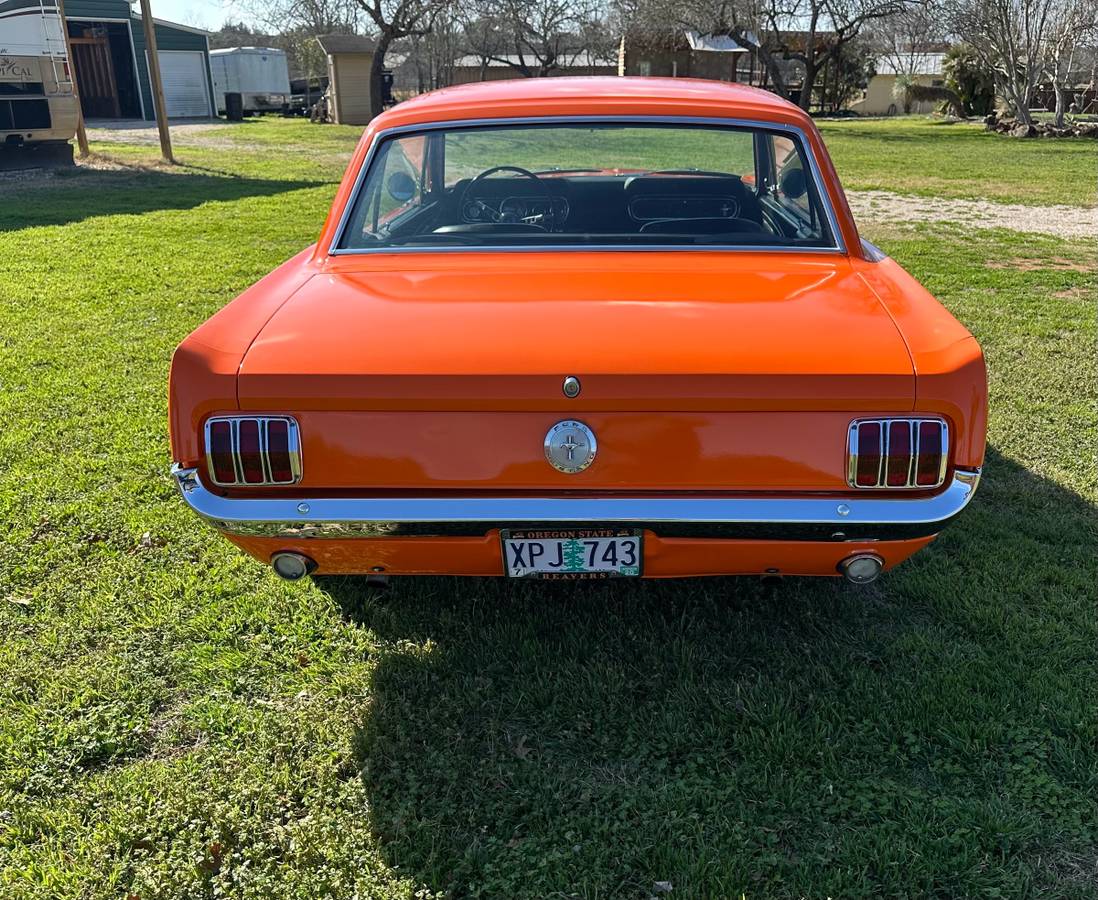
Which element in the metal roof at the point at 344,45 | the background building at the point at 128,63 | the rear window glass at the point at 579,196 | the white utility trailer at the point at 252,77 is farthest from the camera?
the white utility trailer at the point at 252,77

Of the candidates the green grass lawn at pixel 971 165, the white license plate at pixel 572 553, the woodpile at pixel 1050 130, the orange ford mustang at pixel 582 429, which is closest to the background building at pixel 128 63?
the green grass lawn at pixel 971 165

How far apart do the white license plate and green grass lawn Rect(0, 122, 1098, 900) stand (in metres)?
0.49

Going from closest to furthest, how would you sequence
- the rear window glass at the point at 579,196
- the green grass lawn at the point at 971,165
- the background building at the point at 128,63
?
the rear window glass at the point at 579,196 < the green grass lawn at the point at 971,165 < the background building at the point at 128,63

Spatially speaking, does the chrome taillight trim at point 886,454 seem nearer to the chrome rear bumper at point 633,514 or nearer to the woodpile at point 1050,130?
the chrome rear bumper at point 633,514

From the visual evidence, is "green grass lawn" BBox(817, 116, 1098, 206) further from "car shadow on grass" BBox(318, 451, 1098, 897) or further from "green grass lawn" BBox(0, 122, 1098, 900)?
"car shadow on grass" BBox(318, 451, 1098, 897)

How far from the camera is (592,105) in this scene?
131 inches

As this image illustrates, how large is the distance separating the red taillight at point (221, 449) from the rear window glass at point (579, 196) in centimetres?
113

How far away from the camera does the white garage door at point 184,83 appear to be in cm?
3300

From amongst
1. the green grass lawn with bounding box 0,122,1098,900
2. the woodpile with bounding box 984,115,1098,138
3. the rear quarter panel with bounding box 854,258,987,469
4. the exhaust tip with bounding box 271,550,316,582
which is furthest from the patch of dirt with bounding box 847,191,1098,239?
the woodpile with bounding box 984,115,1098,138

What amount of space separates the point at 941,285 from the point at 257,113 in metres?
36.0

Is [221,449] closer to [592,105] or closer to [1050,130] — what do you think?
[592,105]

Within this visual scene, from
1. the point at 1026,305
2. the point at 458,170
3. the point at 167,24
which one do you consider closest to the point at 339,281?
the point at 458,170

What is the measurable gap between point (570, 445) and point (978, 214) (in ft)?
39.1

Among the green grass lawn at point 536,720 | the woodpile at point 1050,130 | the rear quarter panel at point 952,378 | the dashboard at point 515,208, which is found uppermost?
the dashboard at point 515,208
